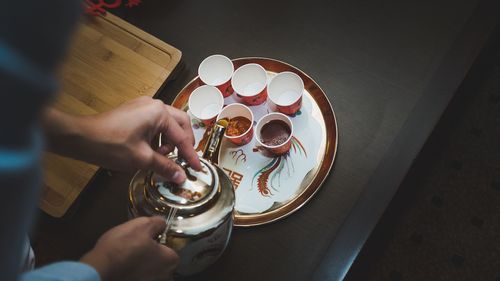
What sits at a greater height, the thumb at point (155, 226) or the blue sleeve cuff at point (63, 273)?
the thumb at point (155, 226)

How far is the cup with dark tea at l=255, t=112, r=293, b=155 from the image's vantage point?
3.13 feet

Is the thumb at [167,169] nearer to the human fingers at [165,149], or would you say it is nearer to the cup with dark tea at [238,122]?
the human fingers at [165,149]

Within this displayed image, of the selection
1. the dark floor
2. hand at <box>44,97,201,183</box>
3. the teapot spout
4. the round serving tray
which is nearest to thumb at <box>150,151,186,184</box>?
hand at <box>44,97,201,183</box>

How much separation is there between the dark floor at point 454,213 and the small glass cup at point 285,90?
0.50 metres

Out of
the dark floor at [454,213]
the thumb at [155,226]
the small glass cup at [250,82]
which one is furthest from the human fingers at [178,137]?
the dark floor at [454,213]

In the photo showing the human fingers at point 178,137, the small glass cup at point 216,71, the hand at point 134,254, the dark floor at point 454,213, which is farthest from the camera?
the dark floor at point 454,213

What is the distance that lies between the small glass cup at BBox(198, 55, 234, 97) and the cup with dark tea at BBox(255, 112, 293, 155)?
13cm

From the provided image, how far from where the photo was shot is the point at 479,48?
101 cm

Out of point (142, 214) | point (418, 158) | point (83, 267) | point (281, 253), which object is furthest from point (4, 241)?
point (418, 158)

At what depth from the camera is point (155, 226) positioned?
69cm

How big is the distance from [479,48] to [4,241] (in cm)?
99

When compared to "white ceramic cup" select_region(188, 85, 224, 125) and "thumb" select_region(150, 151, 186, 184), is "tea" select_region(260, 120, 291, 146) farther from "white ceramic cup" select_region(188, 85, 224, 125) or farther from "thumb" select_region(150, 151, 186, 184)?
"thumb" select_region(150, 151, 186, 184)

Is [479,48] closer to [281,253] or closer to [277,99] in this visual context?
[277,99]

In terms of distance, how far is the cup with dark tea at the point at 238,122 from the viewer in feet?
3.21
